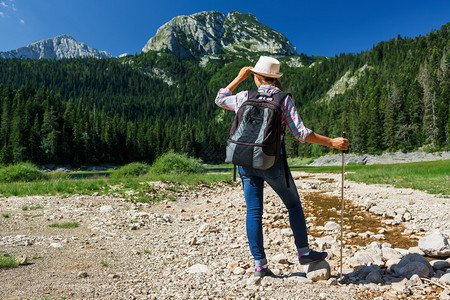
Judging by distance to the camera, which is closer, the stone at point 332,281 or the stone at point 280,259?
the stone at point 332,281

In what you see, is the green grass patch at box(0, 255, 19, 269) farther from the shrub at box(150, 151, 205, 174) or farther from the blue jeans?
the shrub at box(150, 151, 205, 174)

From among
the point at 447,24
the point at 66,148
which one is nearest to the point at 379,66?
the point at 447,24

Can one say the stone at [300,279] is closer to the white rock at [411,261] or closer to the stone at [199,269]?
the stone at [199,269]

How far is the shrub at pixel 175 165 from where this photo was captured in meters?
25.2

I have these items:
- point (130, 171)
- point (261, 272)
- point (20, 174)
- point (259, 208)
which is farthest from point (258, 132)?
point (130, 171)

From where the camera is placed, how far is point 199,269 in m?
3.63

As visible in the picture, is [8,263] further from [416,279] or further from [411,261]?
[411,261]

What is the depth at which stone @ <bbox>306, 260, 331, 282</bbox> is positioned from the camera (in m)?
3.31

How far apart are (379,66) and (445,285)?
178 meters

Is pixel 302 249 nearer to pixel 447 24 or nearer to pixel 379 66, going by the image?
pixel 379 66

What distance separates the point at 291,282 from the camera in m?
3.17

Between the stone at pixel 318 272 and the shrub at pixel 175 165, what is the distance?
72.2 ft

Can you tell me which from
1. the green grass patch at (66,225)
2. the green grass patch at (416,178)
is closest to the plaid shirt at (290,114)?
the green grass patch at (66,225)

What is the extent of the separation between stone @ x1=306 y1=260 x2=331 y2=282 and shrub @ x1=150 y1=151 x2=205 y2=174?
2200 cm
